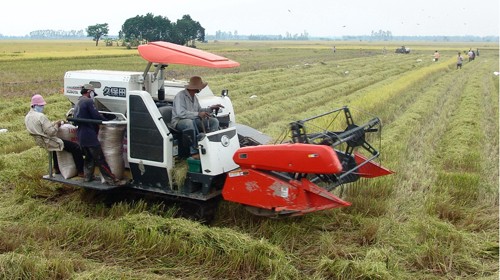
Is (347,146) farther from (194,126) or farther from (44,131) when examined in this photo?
(44,131)

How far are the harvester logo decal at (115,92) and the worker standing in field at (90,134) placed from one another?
0.79 feet

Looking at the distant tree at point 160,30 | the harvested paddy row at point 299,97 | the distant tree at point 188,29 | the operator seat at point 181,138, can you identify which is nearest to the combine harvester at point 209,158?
the operator seat at point 181,138

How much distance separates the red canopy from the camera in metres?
5.89

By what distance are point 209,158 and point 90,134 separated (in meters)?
1.62

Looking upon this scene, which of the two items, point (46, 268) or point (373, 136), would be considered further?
point (373, 136)

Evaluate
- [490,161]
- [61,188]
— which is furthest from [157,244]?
[490,161]

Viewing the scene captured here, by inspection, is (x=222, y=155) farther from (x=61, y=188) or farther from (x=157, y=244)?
(x=61, y=188)

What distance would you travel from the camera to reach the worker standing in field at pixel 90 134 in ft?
20.7

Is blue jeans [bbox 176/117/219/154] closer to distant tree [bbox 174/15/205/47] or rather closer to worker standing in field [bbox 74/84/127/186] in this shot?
worker standing in field [bbox 74/84/127/186]

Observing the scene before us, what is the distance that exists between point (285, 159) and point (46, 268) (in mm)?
2513

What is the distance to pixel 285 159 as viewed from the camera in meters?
5.43

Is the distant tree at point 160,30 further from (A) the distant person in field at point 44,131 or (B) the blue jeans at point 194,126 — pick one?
(B) the blue jeans at point 194,126

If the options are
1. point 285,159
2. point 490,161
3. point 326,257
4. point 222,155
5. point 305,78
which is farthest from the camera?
point 305,78

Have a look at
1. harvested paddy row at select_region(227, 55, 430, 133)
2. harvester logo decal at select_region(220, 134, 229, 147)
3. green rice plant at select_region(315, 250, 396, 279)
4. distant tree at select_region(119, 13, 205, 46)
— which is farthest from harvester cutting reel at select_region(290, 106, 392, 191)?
distant tree at select_region(119, 13, 205, 46)
